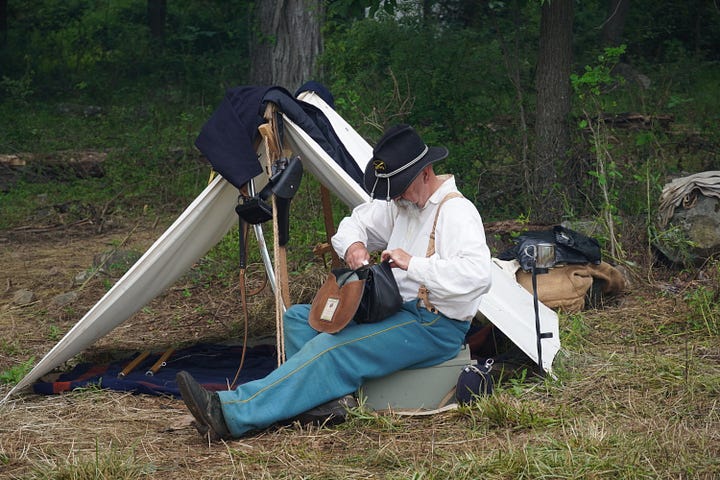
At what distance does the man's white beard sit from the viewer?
3.87 metres

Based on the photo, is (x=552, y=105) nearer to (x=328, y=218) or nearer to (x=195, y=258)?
(x=328, y=218)

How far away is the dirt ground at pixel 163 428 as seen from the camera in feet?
10.8

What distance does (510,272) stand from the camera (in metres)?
5.16

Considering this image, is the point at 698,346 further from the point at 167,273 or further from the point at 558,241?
the point at 167,273

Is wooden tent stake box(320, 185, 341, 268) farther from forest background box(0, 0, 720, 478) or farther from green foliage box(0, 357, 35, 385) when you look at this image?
green foliage box(0, 357, 35, 385)

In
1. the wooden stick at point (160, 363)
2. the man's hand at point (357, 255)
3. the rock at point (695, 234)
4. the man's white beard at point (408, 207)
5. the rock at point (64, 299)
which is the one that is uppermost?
the man's white beard at point (408, 207)

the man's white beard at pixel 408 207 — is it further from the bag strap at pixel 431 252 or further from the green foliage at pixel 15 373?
the green foliage at pixel 15 373

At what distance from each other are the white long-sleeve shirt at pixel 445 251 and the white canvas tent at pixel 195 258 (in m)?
0.40

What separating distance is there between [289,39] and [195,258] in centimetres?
502

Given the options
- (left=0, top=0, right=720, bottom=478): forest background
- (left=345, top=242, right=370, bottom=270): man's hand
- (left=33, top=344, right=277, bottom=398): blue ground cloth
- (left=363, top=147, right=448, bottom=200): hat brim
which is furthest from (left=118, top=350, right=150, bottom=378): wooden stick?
(left=363, top=147, right=448, bottom=200): hat brim

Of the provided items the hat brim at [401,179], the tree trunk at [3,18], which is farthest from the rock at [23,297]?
the tree trunk at [3,18]

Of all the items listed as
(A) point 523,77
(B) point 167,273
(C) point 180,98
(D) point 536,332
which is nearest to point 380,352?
(D) point 536,332

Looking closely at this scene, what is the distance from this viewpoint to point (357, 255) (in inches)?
155

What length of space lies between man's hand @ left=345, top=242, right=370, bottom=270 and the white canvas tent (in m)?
0.38
